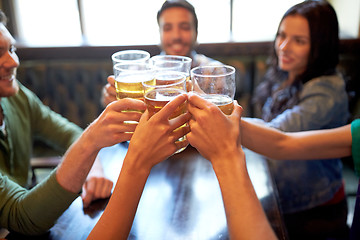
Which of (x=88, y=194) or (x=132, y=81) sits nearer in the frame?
(x=132, y=81)

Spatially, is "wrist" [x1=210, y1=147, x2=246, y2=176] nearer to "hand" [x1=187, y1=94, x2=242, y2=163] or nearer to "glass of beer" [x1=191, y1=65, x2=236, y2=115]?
"hand" [x1=187, y1=94, x2=242, y2=163]

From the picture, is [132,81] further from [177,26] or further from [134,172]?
[177,26]

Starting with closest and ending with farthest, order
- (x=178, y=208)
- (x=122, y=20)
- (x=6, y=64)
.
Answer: (x=178, y=208) < (x=6, y=64) < (x=122, y=20)

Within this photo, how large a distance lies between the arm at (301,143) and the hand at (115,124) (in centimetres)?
51

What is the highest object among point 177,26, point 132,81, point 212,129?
point 177,26

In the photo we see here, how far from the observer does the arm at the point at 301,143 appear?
4.38 feet

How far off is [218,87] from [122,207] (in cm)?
44

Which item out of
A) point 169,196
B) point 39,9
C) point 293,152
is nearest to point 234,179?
point 169,196

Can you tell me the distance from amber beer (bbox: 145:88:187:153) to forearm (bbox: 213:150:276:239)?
0.19 meters

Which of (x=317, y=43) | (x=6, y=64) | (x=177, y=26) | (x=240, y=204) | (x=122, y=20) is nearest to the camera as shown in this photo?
(x=240, y=204)

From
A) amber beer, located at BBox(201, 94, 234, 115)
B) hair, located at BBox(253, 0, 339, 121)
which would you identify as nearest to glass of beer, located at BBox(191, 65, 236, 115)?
amber beer, located at BBox(201, 94, 234, 115)

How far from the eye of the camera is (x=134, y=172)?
92 centimetres

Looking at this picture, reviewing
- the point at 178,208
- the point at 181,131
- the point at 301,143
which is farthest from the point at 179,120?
the point at 301,143

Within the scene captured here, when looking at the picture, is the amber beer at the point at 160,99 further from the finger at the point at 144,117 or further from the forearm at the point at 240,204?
→ the forearm at the point at 240,204
